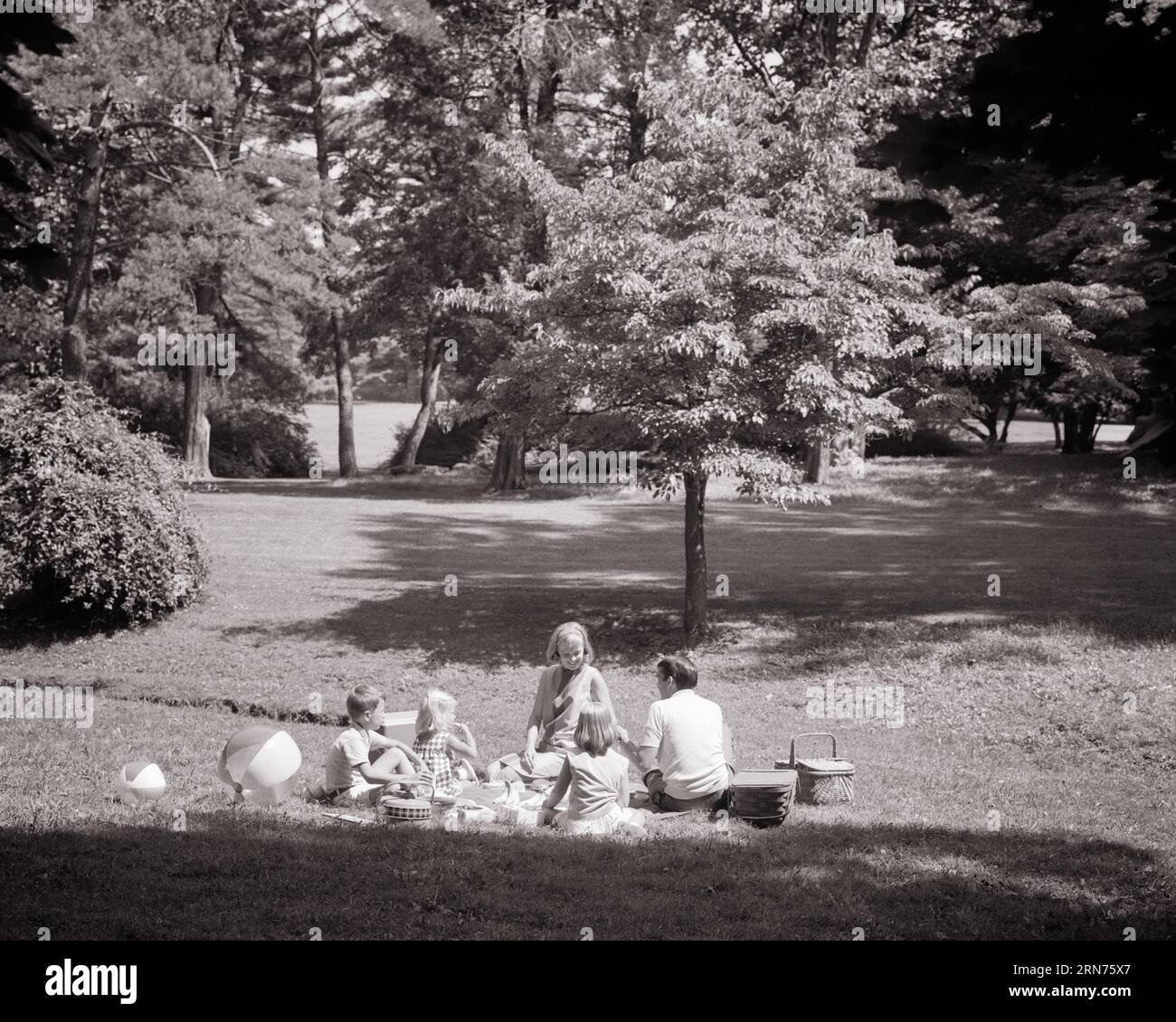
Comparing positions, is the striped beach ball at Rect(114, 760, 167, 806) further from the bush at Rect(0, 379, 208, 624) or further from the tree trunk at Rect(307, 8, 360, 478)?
the tree trunk at Rect(307, 8, 360, 478)

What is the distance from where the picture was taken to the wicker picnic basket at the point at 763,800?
795cm

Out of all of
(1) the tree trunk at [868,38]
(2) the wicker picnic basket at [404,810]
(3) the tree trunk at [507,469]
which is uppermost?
(1) the tree trunk at [868,38]

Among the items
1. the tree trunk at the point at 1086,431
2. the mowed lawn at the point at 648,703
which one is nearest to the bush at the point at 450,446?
the mowed lawn at the point at 648,703

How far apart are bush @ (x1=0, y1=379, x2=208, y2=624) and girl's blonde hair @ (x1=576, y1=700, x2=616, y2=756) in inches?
368

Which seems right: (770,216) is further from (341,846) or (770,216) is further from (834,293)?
(341,846)

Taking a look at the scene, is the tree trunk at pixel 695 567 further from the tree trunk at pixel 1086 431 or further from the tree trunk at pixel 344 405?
the tree trunk at pixel 1086 431

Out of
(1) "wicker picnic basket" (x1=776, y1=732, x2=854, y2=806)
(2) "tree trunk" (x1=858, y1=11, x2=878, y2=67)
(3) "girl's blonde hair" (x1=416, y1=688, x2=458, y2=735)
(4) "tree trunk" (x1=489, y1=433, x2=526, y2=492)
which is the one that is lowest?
(1) "wicker picnic basket" (x1=776, y1=732, x2=854, y2=806)

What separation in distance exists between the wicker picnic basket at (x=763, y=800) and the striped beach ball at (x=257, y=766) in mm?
3016

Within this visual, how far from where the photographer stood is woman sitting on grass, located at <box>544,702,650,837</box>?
25.2ft

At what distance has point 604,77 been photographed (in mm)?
30344

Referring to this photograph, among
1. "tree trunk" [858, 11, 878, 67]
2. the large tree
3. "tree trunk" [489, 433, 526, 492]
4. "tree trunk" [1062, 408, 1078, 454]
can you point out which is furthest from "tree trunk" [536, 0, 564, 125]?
"tree trunk" [1062, 408, 1078, 454]

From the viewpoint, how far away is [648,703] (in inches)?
512
